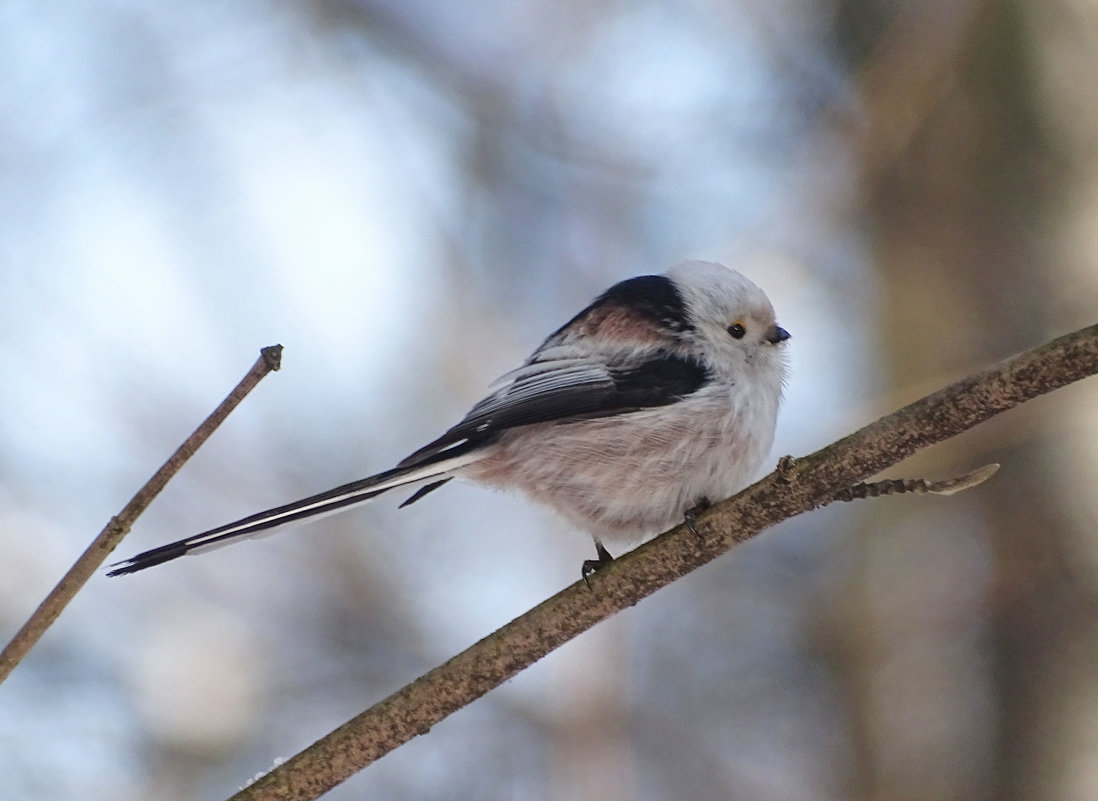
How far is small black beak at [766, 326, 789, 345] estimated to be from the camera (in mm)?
3129

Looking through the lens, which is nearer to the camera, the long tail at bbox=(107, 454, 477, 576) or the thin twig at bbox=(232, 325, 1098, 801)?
the thin twig at bbox=(232, 325, 1098, 801)

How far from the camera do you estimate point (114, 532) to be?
Result: 1.55 metres

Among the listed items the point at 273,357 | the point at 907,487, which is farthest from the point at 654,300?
the point at 273,357

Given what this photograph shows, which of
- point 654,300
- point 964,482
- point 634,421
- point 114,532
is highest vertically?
point 654,300

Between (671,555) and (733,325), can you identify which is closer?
(671,555)

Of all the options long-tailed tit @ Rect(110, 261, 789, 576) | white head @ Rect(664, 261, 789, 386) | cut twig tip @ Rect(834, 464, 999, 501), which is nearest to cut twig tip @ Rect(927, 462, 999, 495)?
cut twig tip @ Rect(834, 464, 999, 501)

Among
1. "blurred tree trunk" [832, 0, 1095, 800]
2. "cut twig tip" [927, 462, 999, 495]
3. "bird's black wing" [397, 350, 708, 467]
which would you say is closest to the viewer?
"cut twig tip" [927, 462, 999, 495]

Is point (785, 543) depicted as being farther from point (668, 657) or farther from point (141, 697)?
point (141, 697)

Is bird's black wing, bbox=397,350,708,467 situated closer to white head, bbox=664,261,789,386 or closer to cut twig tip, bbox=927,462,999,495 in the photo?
white head, bbox=664,261,789,386

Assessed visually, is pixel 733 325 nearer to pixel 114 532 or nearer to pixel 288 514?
pixel 288 514

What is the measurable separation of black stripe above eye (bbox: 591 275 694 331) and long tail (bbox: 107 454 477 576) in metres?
0.85

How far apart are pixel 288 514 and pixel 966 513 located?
11.9ft

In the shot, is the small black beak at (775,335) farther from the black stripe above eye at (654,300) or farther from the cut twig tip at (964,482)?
the cut twig tip at (964,482)

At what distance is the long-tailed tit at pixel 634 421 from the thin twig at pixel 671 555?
566 mm
